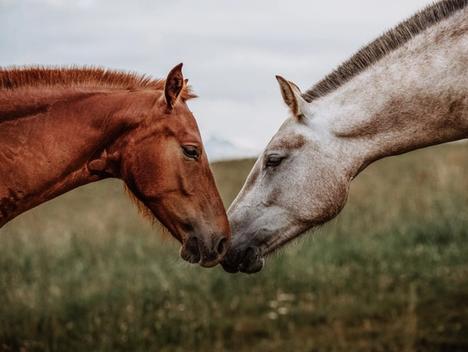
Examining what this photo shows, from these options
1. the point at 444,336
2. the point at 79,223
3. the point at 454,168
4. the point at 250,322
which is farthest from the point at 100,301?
the point at 454,168

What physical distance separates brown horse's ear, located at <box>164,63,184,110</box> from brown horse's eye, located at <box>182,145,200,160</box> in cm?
25

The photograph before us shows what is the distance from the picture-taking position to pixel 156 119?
456cm

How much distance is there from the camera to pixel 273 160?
544 centimetres

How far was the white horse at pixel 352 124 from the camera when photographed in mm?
5152

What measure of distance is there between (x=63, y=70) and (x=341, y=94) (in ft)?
6.10

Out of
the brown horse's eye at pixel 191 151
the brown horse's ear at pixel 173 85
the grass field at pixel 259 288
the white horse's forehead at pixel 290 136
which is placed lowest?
the grass field at pixel 259 288

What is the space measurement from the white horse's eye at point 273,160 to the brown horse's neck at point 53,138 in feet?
3.80

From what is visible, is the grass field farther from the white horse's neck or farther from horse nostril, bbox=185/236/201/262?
horse nostril, bbox=185/236/201/262

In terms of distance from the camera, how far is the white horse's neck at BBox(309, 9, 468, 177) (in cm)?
511

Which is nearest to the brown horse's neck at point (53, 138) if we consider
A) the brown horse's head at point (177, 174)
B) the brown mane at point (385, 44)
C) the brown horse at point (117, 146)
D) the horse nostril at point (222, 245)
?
the brown horse at point (117, 146)

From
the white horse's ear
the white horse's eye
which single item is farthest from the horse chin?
the white horse's ear

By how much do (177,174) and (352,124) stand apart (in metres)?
1.36

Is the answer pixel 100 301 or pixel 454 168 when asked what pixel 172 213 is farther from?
pixel 454 168

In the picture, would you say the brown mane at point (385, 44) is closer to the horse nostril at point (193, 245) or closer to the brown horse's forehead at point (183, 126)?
the brown horse's forehead at point (183, 126)
